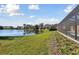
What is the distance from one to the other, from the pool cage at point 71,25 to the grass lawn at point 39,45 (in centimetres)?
8

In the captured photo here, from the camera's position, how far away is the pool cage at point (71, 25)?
3.68 m

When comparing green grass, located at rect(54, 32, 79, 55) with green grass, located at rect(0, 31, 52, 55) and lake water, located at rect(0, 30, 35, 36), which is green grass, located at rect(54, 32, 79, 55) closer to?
green grass, located at rect(0, 31, 52, 55)

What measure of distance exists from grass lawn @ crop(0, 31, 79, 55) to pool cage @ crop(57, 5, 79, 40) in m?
0.08

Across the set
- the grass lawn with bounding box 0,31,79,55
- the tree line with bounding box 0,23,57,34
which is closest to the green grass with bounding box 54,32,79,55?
the grass lawn with bounding box 0,31,79,55

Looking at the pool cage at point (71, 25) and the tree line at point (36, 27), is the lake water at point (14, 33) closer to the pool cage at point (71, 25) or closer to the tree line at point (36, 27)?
the tree line at point (36, 27)

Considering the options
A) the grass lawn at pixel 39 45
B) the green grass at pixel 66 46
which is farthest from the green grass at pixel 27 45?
the green grass at pixel 66 46

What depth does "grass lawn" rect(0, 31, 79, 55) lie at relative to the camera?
3678mm

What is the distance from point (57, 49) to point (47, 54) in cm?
13

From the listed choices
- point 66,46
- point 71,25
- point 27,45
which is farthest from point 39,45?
point 71,25

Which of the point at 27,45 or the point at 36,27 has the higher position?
the point at 36,27

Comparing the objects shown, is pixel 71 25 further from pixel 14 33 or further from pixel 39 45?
pixel 14 33

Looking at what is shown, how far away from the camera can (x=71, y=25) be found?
375 cm

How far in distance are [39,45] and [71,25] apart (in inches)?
18.2
